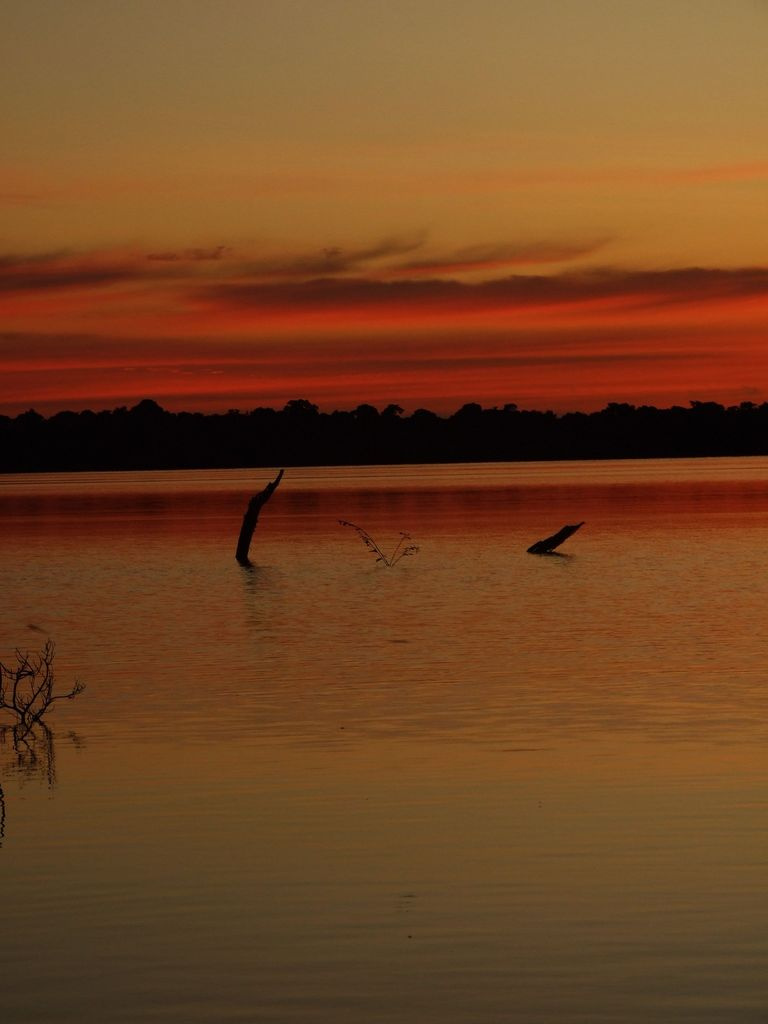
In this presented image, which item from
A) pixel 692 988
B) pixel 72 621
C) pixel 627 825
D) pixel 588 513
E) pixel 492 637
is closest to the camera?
pixel 692 988

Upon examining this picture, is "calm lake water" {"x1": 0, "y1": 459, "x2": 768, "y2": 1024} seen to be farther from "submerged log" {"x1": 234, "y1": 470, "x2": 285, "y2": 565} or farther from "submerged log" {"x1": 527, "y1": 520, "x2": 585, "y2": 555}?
"submerged log" {"x1": 527, "y1": 520, "x2": 585, "y2": 555}

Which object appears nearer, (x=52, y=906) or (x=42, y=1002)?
(x=42, y=1002)

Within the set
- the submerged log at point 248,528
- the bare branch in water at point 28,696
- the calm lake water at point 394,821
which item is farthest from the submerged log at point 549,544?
the bare branch in water at point 28,696

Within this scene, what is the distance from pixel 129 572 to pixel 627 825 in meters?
41.8

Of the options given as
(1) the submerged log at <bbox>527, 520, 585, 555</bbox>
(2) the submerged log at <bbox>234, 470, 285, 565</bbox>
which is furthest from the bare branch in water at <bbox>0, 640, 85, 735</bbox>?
(1) the submerged log at <bbox>527, 520, 585, 555</bbox>

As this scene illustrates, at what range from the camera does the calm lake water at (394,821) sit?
10914mm

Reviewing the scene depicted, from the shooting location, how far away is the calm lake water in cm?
1091

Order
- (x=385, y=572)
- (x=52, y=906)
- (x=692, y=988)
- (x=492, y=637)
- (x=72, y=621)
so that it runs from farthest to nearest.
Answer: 1. (x=385, y=572)
2. (x=72, y=621)
3. (x=492, y=637)
4. (x=52, y=906)
5. (x=692, y=988)

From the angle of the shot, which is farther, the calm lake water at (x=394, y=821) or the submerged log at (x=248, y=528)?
the submerged log at (x=248, y=528)

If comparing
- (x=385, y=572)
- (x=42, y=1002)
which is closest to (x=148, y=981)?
(x=42, y=1002)

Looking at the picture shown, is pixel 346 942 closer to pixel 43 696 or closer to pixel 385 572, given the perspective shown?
pixel 43 696

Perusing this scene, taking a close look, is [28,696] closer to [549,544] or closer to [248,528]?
[248,528]

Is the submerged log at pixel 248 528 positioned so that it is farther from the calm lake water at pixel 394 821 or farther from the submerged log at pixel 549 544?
the calm lake water at pixel 394 821

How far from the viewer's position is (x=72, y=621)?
38.7 metres
